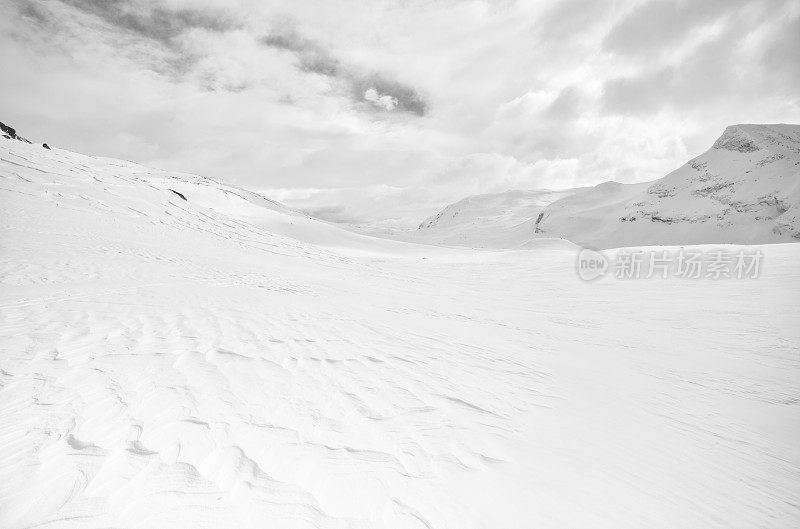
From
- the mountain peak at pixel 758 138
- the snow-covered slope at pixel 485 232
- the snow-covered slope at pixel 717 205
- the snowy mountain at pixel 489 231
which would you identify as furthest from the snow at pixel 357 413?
the mountain peak at pixel 758 138

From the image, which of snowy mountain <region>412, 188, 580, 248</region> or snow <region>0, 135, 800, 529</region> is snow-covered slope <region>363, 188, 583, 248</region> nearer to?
snowy mountain <region>412, 188, 580, 248</region>

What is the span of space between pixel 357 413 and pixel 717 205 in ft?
450

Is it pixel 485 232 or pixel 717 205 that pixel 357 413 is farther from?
pixel 485 232

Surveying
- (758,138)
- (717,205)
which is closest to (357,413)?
(717,205)

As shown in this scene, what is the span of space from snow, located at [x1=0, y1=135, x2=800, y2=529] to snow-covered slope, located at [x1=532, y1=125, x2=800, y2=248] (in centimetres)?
10405

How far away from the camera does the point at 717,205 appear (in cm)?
10056

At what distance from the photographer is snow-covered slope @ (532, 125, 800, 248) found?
92.2 metres

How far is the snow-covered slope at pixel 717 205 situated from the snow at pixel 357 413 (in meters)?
104

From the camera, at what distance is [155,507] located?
1.53 meters

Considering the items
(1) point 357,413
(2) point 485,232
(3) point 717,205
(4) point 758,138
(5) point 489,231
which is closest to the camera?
(1) point 357,413

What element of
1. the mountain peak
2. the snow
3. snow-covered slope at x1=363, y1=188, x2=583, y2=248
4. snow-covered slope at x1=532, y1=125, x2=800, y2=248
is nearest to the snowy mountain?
snow-covered slope at x1=363, y1=188, x2=583, y2=248

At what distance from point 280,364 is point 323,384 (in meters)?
0.61

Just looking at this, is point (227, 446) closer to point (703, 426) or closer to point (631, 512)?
point (631, 512)

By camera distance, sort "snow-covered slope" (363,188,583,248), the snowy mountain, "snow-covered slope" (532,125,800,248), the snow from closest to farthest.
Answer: the snow
"snow-covered slope" (532,125,800,248)
"snow-covered slope" (363,188,583,248)
the snowy mountain
